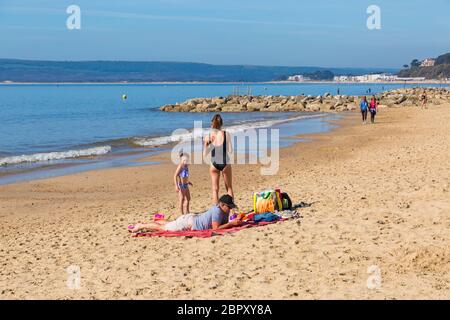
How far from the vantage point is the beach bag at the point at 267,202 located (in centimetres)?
1024

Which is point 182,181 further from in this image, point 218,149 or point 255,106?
point 255,106

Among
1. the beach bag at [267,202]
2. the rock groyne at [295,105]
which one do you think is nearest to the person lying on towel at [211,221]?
the beach bag at [267,202]

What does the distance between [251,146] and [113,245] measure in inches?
594

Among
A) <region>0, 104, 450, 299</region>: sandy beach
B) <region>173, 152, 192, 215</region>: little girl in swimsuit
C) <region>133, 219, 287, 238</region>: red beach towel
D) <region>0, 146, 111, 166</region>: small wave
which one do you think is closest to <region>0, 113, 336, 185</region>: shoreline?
<region>0, 146, 111, 166</region>: small wave

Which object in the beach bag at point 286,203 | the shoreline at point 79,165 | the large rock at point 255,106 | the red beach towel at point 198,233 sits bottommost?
the shoreline at point 79,165

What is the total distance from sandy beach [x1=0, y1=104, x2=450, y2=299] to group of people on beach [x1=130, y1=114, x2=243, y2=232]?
0.35 metres

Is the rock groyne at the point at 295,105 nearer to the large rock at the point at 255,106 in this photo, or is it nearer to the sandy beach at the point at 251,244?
the large rock at the point at 255,106

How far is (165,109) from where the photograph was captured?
6269 centimetres

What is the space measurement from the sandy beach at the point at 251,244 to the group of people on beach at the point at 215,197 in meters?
0.35

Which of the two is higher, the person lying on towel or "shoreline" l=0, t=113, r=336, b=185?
the person lying on towel

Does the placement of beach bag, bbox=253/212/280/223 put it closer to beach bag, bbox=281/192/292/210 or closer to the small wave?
beach bag, bbox=281/192/292/210

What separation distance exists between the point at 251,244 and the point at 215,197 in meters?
2.37

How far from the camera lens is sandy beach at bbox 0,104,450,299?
677 cm

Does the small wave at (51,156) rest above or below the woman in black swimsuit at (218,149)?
below
